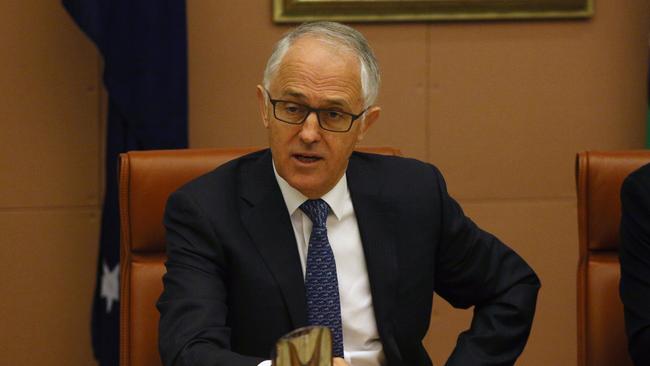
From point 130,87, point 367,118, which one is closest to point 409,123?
point 130,87

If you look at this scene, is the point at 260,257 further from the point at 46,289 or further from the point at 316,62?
the point at 46,289

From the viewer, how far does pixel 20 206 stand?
3.62 metres

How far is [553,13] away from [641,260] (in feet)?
5.04

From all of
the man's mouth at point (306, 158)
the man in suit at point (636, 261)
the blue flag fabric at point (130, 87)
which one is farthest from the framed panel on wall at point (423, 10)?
the man's mouth at point (306, 158)

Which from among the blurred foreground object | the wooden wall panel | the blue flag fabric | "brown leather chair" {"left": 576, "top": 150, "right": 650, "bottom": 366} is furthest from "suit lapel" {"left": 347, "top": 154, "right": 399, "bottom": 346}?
the wooden wall panel

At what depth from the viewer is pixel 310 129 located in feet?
6.97

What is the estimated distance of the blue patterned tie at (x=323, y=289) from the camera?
7.17 feet

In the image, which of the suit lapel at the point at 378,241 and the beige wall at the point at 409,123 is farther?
the beige wall at the point at 409,123

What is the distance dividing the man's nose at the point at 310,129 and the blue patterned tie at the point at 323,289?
0.22m

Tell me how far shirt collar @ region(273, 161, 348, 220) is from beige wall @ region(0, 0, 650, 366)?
1.40 m

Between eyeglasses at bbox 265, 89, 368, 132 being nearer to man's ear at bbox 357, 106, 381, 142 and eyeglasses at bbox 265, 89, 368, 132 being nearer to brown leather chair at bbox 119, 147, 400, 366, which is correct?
man's ear at bbox 357, 106, 381, 142

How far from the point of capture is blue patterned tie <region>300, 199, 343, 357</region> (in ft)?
7.17

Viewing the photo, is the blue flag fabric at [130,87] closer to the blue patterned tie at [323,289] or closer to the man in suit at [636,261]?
the blue patterned tie at [323,289]

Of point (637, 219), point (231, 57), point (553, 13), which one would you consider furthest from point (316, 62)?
point (553, 13)
